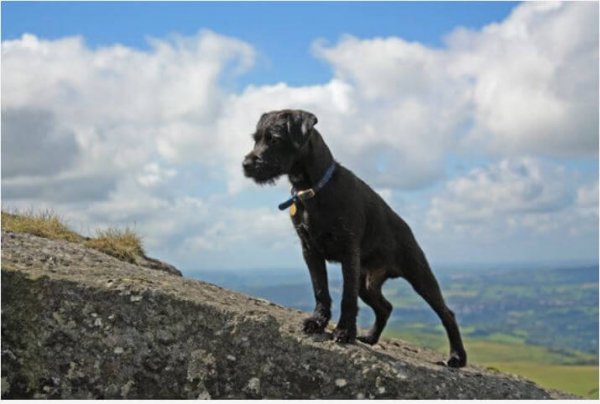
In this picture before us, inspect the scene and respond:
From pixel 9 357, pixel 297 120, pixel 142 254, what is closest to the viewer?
pixel 9 357

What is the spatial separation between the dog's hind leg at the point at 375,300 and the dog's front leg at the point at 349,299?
1642mm

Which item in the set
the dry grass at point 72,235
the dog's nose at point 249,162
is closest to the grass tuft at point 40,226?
the dry grass at point 72,235

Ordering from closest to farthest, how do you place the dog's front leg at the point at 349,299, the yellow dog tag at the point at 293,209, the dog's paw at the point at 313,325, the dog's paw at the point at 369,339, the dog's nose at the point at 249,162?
the dog's nose at the point at 249,162 → the dog's front leg at the point at 349,299 → the dog's paw at the point at 313,325 → the yellow dog tag at the point at 293,209 → the dog's paw at the point at 369,339

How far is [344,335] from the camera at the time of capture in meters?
10.2

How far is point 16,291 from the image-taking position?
31.1ft

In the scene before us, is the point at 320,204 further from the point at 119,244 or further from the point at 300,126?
the point at 119,244

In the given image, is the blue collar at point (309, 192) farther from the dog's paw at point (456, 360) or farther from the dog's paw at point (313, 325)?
the dog's paw at point (456, 360)

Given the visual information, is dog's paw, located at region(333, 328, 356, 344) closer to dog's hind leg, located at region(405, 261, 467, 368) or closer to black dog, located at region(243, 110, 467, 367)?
black dog, located at region(243, 110, 467, 367)

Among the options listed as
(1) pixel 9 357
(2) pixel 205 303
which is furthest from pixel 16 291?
(2) pixel 205 303

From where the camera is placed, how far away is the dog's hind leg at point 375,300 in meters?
12.1

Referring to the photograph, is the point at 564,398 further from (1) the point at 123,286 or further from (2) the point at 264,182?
(1) the point at 123,286

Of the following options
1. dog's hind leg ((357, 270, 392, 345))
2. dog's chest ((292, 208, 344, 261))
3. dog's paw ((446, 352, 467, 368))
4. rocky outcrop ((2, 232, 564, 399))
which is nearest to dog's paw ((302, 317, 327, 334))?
rocky outcrop ((2, 232, 564, 399))

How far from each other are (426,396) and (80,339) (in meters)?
4.87

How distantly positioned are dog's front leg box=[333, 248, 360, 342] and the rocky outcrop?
240mm
